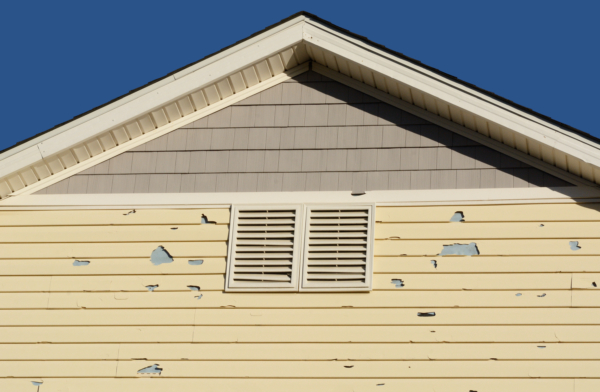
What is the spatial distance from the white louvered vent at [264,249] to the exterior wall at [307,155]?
312mm

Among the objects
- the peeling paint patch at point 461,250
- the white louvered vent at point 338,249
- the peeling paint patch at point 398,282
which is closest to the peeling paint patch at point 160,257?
the white louvered vent at point 338,249

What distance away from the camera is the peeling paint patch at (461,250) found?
898 centimetres

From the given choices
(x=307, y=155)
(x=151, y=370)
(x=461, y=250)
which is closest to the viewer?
(x=151, y=370)

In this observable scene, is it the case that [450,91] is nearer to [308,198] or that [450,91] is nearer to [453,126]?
[453,126]

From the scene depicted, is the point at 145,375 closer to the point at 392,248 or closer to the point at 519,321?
the point at 392,248

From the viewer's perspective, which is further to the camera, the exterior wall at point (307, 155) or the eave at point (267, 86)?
the exterior wall at point (307, 155)

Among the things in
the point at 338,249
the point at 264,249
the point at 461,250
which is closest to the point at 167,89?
the point at 264,249

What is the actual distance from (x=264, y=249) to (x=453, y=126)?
2376 millimetres

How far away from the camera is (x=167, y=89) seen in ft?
32.1

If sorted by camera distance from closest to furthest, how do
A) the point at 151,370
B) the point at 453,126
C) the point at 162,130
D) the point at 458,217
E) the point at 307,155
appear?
1. the point at 151,370
2. the point at 458,217
3. the point at 453,126
4. the point at 307,155
5. the point at 162,130

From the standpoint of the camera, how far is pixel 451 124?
9.56 meters

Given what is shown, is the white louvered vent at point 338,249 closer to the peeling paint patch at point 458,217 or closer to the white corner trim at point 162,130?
the peeling paint patch at point 458,217

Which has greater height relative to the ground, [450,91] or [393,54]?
[393,54]

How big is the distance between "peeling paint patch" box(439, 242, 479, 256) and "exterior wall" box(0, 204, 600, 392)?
0.19 ft
